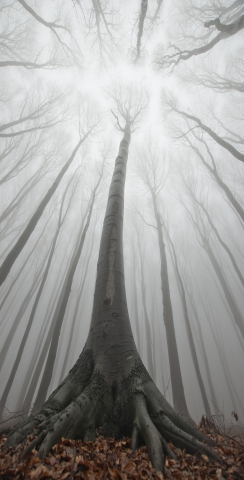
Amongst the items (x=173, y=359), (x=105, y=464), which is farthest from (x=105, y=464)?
(x=173, y=359)

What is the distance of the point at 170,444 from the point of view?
58.0 inches

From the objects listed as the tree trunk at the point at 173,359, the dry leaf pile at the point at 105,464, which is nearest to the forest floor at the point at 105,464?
the dry leaf pile at the point at 105,464

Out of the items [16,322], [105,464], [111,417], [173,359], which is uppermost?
[16,322]

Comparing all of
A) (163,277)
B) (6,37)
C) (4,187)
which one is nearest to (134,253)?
(163,277)

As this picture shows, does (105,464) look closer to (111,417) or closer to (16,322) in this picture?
(111,417)

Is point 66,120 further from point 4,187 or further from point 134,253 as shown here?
point 134,253

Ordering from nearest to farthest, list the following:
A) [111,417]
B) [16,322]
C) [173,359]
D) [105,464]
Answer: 1. [105,464]
2. [111,417]
3. [173,359]
4. [16,322]

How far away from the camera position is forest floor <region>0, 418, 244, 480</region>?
98cm

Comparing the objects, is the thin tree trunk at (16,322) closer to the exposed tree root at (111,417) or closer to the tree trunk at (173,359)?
the tree trunk at (173,359)

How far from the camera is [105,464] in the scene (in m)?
1.05

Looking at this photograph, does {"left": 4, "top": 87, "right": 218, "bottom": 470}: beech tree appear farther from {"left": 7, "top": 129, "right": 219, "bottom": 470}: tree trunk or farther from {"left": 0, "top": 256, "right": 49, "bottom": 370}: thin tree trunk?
{"left": 0, "top": 256, "right": 49, "bottom": 370}: thin tree trunk

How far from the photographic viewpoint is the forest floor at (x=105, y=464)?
38.5 inches

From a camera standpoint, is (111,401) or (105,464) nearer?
(105,464)

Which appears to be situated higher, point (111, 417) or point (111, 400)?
point (111, 400)
